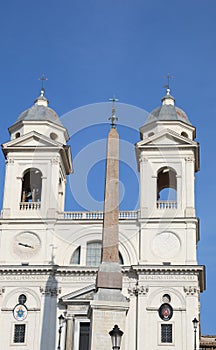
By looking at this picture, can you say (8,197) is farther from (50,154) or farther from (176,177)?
(176,177)

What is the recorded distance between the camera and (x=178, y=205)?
154ft

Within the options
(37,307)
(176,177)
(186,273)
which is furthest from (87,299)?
(176,177)

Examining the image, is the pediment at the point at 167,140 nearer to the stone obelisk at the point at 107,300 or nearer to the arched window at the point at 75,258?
the arched window at the point at 75,258

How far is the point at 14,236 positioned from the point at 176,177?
34.2ft

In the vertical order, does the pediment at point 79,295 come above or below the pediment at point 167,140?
below

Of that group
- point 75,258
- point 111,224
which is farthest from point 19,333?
point 111,224

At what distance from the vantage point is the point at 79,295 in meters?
44.3

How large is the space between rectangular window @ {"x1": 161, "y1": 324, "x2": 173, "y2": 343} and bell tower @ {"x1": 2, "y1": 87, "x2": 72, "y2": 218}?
9.45 metres


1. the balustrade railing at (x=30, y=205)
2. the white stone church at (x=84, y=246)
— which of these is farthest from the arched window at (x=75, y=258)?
the balustrade railing at (x=30, y=205)

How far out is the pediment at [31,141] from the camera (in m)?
48.9

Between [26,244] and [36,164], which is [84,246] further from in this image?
[36,164]

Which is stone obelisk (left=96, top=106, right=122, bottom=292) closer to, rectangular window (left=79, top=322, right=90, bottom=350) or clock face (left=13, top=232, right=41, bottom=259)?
rectangular window (left=79, top=322, right=90, bottom=350)

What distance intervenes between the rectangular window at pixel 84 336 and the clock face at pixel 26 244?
529 centimetres

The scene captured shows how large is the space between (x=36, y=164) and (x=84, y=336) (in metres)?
11.3
